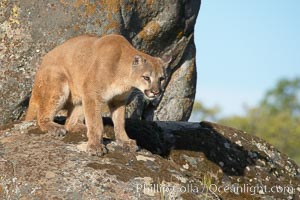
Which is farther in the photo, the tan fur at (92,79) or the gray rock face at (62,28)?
the gray rock face at (62,28)

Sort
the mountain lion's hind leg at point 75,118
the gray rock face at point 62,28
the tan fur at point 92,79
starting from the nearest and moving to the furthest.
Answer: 1. the tan fur at point 92,79
2. the mountain lion's hind leg at point 75,118
3. the gray rock face at point 62,28

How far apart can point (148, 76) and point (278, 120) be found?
25.3 metres

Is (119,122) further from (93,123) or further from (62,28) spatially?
(62,28)

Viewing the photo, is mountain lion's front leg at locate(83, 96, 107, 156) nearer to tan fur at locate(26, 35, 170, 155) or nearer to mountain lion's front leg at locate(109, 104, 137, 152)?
tan fur at locate(26, 35, 170, 155)

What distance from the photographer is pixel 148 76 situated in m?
11.0

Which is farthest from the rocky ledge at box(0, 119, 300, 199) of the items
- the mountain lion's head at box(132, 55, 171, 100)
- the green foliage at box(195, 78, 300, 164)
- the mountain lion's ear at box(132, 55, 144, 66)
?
the green foliage at box(195, 78, 300, 164)

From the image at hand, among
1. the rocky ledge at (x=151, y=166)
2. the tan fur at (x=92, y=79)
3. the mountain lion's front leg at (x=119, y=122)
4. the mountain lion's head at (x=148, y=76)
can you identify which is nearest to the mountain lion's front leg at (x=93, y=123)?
the tan fur at (x=92, y=79)

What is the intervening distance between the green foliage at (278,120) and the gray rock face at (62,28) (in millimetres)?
16665

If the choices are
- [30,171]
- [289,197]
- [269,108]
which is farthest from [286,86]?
[30,171]

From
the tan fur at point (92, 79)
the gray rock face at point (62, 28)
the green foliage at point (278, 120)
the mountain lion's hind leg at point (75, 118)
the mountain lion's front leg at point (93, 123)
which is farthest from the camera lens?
the green foliage at point (278, 120)

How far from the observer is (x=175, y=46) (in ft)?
45.9

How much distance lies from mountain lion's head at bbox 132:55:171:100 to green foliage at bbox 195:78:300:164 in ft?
62.2

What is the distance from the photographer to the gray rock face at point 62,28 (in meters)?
12.3

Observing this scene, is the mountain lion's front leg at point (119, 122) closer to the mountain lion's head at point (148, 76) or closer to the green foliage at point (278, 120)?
the mountain lion's head at point (148, 76)
